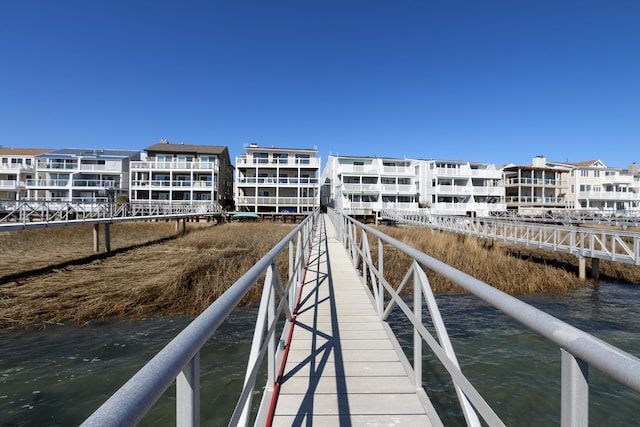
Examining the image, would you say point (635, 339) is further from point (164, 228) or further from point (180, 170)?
point (180, 170)

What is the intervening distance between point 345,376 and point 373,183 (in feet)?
139

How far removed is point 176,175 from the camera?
4369 centimetres

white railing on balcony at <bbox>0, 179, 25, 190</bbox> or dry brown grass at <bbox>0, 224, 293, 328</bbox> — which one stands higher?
white railing on balcony at <bbox>0, 179, 25, 190</bbox>

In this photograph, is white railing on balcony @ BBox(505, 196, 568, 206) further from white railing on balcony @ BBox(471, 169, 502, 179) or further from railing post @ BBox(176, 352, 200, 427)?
railing post @ BBox(176, 352, 200, 427)

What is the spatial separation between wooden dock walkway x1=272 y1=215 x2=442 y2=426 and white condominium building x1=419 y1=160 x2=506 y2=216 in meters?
41.0

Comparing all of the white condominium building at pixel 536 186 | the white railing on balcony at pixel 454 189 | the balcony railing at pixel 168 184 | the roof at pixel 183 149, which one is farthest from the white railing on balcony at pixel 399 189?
the roof at pixel 183 149

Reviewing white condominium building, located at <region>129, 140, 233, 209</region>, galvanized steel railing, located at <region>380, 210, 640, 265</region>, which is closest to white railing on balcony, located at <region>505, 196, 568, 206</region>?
galvanized steel railing, located at <region>380, 210, 640, 265</region>

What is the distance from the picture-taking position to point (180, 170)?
42.6m

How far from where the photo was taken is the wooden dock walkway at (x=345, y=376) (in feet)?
8.87

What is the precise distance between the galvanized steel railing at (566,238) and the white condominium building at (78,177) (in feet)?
127

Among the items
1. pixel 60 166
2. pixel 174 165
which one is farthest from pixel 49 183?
pixel 174 165

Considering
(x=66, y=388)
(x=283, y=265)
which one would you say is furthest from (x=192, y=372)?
(x=283, y=265)

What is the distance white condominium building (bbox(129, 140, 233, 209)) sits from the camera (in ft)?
137

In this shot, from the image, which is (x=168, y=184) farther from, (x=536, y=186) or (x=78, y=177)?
(x=536, y=186)
